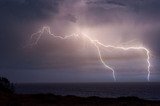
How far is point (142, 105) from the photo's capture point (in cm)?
4494

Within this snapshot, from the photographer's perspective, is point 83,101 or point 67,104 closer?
point 67,104

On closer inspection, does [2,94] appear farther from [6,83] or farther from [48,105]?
[6,83]

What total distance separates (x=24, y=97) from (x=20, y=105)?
30.1 ft

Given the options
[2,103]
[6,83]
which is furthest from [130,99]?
[6,83]

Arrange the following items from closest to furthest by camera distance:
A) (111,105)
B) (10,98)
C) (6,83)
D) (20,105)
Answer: (20,105), (111,105), (10,98), (6,83)

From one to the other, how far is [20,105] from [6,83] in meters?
26.3

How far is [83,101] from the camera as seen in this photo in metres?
50.4

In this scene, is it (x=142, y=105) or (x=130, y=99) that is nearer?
(x=142, y=105)

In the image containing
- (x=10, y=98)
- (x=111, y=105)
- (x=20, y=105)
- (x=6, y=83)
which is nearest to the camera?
(x=20, y=105)

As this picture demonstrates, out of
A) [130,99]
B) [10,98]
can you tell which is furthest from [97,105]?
[10,98]

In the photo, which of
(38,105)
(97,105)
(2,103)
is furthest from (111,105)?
(2,103)

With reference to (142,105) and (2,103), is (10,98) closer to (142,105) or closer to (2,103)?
(2,103)

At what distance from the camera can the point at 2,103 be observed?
44.5 m

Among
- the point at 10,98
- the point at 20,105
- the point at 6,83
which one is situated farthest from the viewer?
the point at 6,83
